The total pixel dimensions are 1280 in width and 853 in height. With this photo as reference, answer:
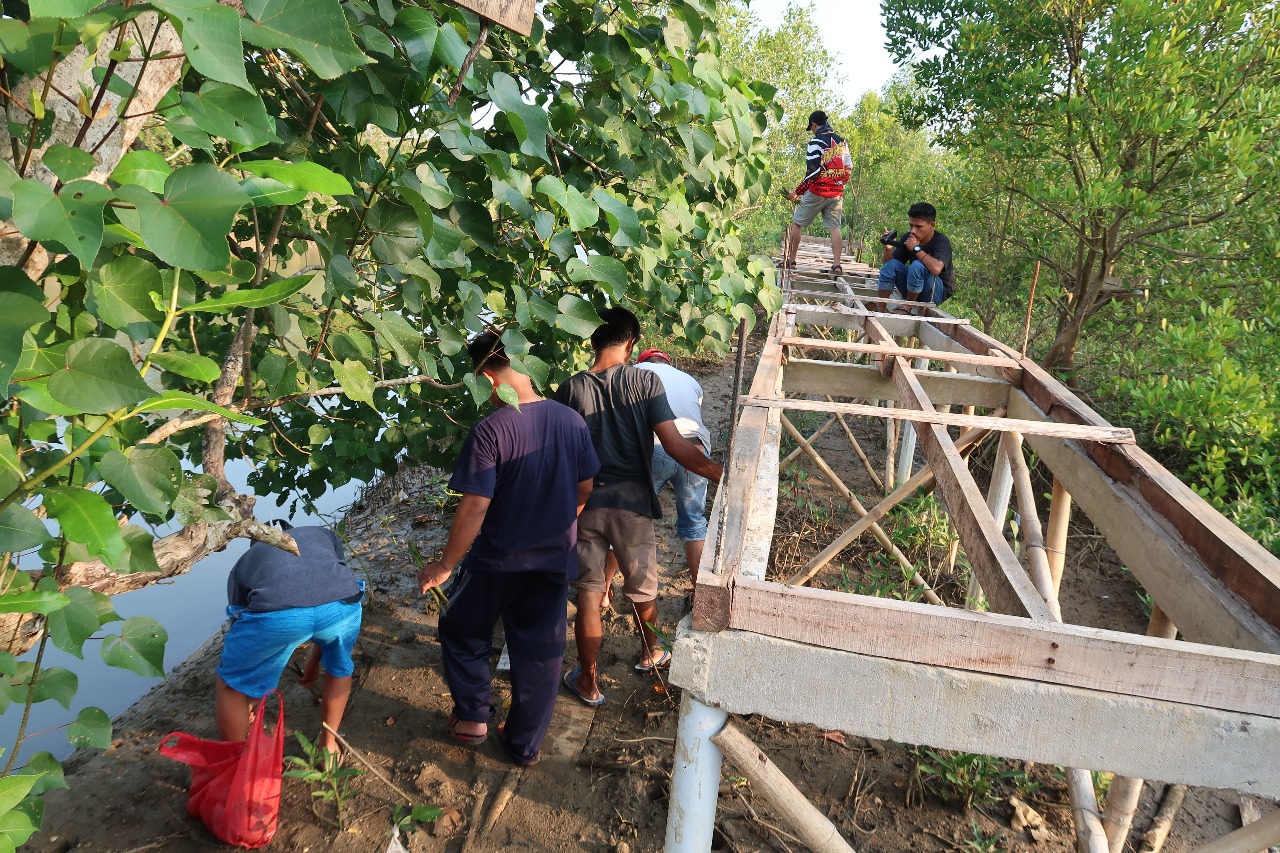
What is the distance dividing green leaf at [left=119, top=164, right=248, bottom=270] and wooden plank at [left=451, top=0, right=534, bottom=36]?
85 cm

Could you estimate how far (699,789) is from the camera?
5.27ft

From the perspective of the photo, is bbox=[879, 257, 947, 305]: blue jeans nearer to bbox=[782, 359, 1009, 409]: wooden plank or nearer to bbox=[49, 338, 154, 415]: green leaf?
bbox=[782, 359, 1009, 409]: wooden plank

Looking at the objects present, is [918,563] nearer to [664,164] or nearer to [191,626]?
[664,164]

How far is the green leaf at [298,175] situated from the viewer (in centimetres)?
81

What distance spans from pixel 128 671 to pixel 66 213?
4.26 metres

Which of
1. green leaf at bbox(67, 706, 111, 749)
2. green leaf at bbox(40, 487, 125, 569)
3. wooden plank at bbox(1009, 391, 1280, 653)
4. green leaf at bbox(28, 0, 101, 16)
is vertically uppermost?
green leaf at bbox(28, 0, 101, 16)

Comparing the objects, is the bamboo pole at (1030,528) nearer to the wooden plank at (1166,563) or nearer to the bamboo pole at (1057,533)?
the bamboo pole at (1057,533)

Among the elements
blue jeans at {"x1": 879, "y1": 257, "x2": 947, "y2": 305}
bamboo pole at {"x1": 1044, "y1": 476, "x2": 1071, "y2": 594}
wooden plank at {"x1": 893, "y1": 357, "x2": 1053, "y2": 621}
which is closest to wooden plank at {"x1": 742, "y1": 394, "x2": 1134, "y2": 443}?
wooden plank at {"x1": 893, "y1": 357, "x2": 1053, "y2": 621}

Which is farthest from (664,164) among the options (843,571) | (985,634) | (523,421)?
(843,571)

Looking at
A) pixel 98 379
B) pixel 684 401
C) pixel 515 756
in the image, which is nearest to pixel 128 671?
pixel 515 756

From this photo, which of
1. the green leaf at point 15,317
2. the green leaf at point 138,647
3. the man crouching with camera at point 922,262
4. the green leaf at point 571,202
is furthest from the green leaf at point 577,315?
the man crouching with camera at point 922,262

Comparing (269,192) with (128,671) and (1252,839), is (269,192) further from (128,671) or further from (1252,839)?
(128,671)

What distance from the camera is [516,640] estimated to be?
312 centimetres

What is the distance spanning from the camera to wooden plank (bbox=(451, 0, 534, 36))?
141 cm
